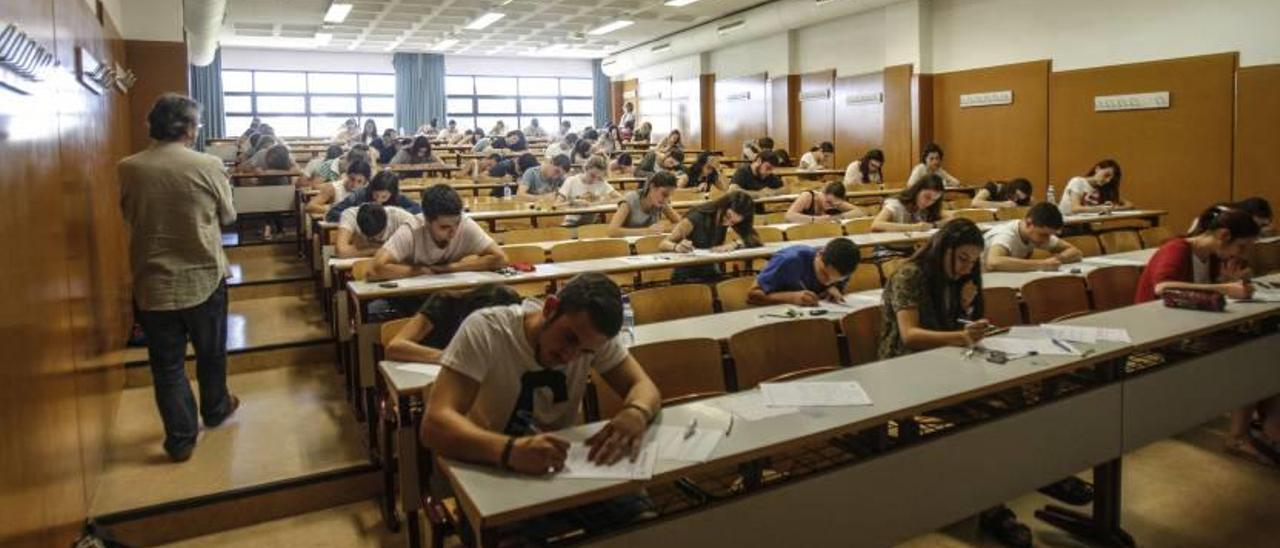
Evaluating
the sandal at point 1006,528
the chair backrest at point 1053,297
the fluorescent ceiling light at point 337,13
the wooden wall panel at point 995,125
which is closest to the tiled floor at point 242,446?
the sandal at point 1006,528

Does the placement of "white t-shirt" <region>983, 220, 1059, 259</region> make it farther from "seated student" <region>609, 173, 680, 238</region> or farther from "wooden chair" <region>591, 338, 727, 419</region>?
"wooden chair" <region>591, 338, 727, 419</region>

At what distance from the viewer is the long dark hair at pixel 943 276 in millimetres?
3521

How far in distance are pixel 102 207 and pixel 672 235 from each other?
134 inches

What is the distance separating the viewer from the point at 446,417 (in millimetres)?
2172

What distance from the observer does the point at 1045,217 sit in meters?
5.28

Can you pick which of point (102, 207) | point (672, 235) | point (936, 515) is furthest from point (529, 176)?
point (936, 515)

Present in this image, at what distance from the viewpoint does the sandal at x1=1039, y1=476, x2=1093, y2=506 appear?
373 centimetres

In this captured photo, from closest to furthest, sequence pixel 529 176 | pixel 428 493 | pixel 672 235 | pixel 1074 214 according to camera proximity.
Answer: pixel 428 493 < pixel 672 235 < pixel 1074 214 < pixel 529 176

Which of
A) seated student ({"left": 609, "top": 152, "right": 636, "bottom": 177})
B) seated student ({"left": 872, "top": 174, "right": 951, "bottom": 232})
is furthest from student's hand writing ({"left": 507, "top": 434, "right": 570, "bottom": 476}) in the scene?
seated student ({"left": 609, "top": 152, "right": 636, "bottom": 177})

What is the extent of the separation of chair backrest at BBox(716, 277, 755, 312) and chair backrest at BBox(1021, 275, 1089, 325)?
Answer: 4.71 feet

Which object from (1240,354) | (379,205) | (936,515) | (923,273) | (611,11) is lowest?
(936,515)

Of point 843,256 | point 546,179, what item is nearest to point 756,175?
point 546,179

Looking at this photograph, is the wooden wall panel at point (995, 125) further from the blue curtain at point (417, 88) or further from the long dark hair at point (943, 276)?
the blue curtain at point (417, 88)

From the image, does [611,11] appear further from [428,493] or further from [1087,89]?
[428,493]
